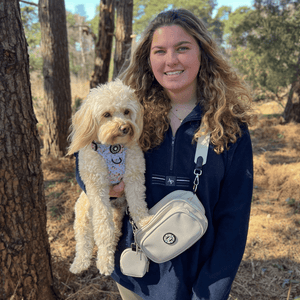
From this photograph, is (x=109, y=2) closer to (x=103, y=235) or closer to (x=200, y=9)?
(x=103, y=235)

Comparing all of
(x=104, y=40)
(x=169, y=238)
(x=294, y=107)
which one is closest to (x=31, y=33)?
(x=104, y=40)

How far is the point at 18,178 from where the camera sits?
1958mm

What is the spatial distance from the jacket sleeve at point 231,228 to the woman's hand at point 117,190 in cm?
80

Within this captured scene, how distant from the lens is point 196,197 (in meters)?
1.66

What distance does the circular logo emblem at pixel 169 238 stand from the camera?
1.62m

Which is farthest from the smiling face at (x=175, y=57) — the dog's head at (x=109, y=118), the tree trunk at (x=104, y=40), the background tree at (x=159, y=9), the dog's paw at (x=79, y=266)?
the background tree at (x=159, y=9)

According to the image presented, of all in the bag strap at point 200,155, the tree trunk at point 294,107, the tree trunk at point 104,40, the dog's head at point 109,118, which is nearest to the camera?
the bag strap at point 200,155

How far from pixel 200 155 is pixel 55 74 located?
19.6 feet

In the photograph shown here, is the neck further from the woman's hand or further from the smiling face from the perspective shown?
the woman's hand

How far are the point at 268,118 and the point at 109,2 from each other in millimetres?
8292

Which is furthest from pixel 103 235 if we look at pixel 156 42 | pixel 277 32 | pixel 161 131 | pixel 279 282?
pixel 277 32

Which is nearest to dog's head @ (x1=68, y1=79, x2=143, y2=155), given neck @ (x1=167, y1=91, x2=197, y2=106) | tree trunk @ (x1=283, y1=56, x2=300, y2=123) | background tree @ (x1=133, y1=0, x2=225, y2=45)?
neck @ (x1=167, y1=91, x2=197, y2=106)

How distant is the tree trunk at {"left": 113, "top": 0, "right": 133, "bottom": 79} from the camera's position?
23.2ft

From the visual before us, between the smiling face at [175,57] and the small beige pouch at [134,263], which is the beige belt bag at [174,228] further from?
the smiling face at [175,57]
